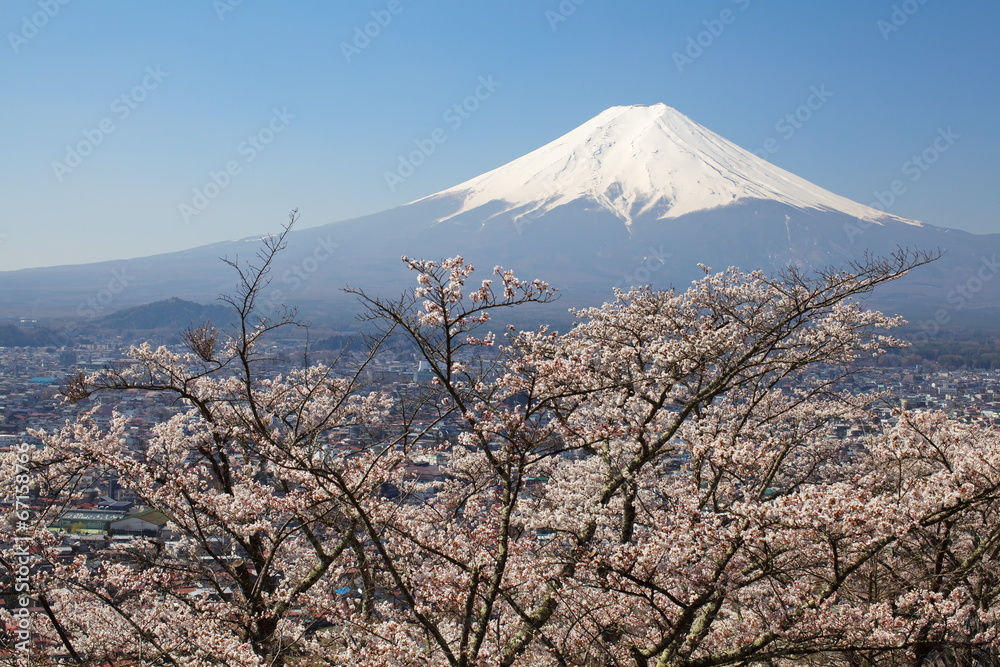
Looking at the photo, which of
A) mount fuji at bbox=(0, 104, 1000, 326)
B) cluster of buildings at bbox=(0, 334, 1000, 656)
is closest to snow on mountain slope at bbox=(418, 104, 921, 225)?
mount fuji at bbox=(0, 104, 1000, 326)

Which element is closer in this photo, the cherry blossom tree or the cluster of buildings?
the cherry blossom tree

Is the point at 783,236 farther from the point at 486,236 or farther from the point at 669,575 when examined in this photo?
the point at 669,575

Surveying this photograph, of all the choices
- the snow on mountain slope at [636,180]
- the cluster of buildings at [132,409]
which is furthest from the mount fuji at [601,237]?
the cluster of buildings at [132,409]

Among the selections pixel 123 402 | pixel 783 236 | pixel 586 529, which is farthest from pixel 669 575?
pixel 783 236

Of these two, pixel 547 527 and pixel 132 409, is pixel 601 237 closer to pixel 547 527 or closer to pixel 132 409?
pixel 132 409

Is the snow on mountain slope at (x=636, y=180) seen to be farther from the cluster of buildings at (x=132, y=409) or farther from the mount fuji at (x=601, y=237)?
the cluster of buildings at (x=132, y=409)

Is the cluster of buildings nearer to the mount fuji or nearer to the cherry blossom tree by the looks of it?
the cherry blossom tree

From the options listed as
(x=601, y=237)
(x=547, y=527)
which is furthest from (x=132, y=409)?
(x=601, y=237)
